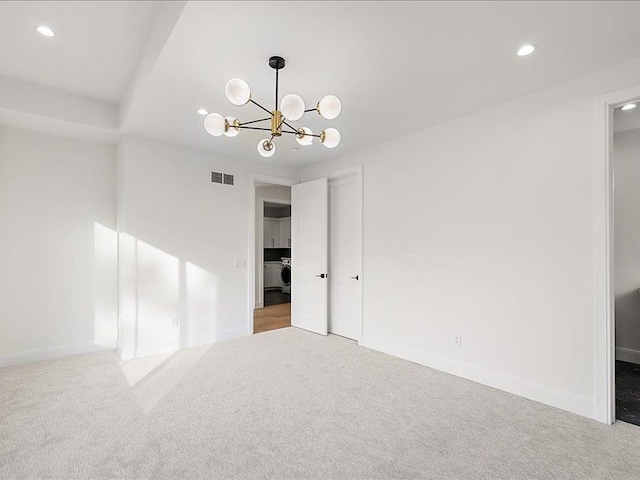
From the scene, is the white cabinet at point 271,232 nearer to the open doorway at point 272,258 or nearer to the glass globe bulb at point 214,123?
the open doorway at point 272,258

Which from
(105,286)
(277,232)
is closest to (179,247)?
(105,286)

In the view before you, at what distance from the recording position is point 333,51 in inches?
87.2

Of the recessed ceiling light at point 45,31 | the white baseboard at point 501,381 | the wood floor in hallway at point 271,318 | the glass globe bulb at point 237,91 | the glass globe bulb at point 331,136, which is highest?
the recessed ceiling light at point 45,31

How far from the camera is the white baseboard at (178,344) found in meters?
3.77

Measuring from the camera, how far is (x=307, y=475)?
5.98 ft

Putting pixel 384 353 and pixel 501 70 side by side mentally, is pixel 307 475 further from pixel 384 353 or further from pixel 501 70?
pixel 501 70

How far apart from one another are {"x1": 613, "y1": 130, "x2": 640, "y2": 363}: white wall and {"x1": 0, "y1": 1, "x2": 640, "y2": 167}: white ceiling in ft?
6.75

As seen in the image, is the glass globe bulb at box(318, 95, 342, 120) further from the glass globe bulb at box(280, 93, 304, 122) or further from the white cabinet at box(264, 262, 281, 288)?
the white cabinet at box(264, 262, 281, 288)

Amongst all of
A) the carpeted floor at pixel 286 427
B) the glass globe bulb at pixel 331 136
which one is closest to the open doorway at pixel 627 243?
the carpeted floor at pixel 286 427

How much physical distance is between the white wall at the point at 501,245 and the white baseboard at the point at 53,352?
3525 mm

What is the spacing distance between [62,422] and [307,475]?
6.24 feet

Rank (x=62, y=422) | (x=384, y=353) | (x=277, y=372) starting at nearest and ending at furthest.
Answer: (x=62, y=422) → (x=277, y=372) → (x=384, y=353)

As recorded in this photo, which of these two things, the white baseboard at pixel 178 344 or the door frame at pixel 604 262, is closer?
the door frame at pixel 604 262

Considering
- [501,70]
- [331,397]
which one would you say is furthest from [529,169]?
[331,397]
